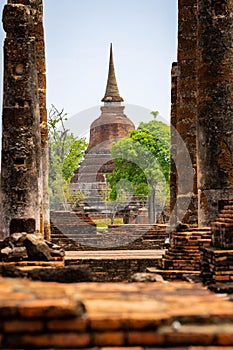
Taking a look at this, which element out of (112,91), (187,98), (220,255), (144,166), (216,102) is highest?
(112,91)

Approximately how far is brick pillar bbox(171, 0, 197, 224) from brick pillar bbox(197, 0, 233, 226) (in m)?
4.59

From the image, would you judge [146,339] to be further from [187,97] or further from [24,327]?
[187,97]

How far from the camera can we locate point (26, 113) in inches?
540

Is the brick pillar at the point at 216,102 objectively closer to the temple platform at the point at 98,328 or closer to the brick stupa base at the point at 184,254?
the brick stupa base at the point at 184,254

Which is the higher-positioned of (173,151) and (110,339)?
(173,151)

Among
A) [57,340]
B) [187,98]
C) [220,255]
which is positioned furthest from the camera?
[187,98]

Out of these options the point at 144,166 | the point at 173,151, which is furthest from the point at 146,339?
the point at 144,166

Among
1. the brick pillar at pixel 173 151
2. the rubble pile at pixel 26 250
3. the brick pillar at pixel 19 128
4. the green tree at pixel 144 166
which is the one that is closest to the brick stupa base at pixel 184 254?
the rubble pile at pixel 26 250

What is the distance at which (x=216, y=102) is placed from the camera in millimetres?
12117

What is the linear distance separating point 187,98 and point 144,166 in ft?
98.7

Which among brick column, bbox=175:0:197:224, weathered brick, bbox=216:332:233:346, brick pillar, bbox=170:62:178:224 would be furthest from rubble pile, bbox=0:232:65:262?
brick pillar, bbox=170:62:178:224

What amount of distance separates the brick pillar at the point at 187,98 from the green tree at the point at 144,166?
92.1 feet

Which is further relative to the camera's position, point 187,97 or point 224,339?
point 187,97

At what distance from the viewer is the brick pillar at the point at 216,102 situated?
12086 mm
